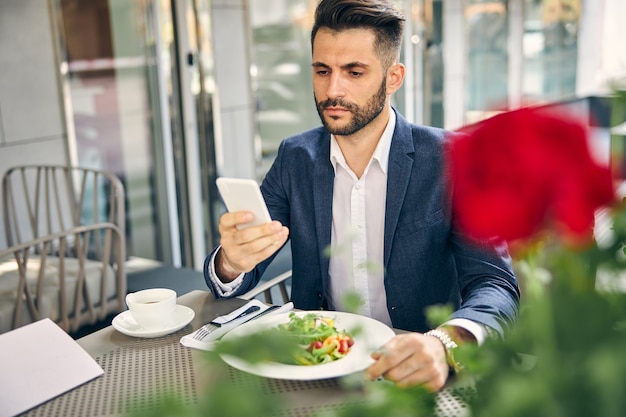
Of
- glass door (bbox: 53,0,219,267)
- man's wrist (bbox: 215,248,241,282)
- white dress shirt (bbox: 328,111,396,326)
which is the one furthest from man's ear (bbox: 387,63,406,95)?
glass door (bbox: 53,0,219,267)

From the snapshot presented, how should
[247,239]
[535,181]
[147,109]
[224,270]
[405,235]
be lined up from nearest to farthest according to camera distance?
1. [535,181]
2. [247,239]
3. [224,270]
4. [405,235]
5. [147,109]

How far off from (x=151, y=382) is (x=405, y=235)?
Result: 32.5 inches

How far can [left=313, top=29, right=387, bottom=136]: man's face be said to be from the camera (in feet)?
6.01

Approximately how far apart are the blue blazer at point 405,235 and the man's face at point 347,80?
0.36ft

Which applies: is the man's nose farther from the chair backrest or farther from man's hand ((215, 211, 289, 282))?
the chair backrest

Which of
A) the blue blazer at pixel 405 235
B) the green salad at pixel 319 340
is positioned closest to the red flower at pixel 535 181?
the green salad at pixel 319 340

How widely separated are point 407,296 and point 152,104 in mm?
2716

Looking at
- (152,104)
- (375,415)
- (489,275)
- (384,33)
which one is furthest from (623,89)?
(152,104)

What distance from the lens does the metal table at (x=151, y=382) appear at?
3.58 feet

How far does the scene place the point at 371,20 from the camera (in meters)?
1.88

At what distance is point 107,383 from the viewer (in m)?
1.19

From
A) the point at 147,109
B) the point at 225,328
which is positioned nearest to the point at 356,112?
the point at 225,328

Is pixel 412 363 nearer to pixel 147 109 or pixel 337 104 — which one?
pixel 337 104

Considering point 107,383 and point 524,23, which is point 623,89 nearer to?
point 107,383
